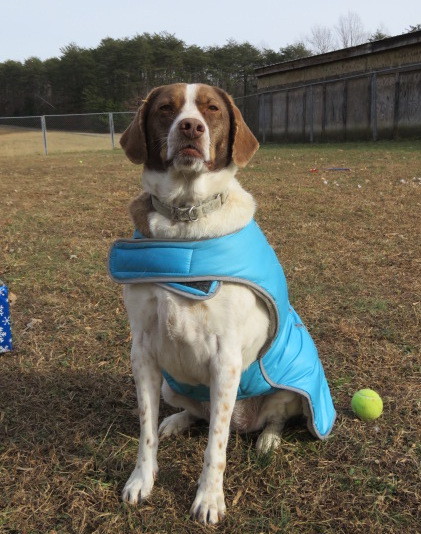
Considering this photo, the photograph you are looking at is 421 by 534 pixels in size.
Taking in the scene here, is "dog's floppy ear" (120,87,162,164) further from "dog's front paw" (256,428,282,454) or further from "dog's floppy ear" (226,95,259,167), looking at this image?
"dog's front paw" (256,428,282,454)

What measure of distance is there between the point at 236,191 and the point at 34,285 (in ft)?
9.24

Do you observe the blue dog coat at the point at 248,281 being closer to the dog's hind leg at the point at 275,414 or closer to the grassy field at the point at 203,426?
the dog's hind leg at the point at 275,414

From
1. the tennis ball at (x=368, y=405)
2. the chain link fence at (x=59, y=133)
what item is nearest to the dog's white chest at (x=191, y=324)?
the tennis ball at (x=368, y=405)

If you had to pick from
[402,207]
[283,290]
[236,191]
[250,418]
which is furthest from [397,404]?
[402,207]

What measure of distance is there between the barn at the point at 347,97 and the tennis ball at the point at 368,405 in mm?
15091

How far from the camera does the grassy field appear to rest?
7.01 ft

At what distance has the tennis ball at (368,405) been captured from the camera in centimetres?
266

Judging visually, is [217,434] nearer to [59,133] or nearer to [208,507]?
[208,507]

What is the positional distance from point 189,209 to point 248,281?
369mm

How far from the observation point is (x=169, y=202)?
2.24 m

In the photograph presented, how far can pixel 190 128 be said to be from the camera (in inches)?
85.4

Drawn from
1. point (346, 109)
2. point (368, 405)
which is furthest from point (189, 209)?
point (346, 109)

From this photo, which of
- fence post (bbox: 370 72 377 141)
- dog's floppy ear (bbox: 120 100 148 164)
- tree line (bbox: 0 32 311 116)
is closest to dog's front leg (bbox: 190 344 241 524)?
dog's floppy ear (bbox: 120 100 148 164)

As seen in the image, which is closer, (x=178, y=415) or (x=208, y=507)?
(x=208, y=507)
